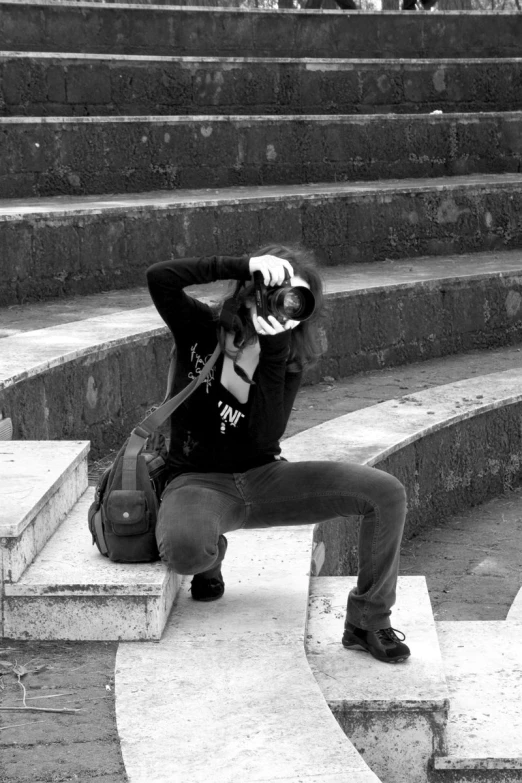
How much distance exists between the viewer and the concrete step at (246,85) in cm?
828

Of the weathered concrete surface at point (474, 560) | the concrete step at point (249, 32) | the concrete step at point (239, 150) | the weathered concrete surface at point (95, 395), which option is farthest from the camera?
the concrete step at point (249, 32)

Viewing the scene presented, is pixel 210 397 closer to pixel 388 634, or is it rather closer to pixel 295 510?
pixel 295 510

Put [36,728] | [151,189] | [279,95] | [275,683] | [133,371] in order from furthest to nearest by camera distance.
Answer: [279,95], [151,189], [133,371], [275,683], [36,728]

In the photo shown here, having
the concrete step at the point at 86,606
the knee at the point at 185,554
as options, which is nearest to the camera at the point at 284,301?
the knee at the point at 185,554

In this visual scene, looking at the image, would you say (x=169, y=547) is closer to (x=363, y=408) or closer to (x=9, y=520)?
(x=9, y=520)

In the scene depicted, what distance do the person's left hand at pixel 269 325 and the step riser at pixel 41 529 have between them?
0.79m

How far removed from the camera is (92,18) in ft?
31.9

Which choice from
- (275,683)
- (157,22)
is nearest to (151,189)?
(157,22)

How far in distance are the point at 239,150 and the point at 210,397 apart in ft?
19.6

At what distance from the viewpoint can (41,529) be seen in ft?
10.0

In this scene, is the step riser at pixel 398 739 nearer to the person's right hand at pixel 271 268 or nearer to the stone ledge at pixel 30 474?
the stone ledge at pixel 30 474

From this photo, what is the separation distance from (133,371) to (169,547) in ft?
8.24

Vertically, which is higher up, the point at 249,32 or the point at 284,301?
the point at 249,32

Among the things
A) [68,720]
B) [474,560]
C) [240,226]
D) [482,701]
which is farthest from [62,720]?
[240,226]
